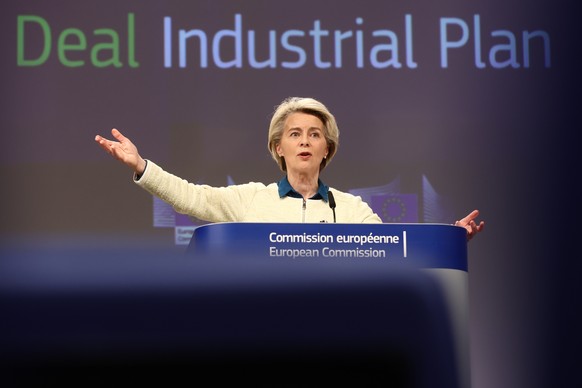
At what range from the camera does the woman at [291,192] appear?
9.18 feet

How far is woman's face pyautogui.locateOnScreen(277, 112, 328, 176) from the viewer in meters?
2.88

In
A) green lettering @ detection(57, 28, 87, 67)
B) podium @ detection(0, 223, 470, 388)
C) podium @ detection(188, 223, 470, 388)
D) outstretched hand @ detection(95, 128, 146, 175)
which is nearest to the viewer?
podium @ detection(0, 223, 470, 388)

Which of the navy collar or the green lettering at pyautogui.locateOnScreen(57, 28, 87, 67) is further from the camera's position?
the green lettering at pyautogui.locateOnScreen(57, 28, 87, 67)

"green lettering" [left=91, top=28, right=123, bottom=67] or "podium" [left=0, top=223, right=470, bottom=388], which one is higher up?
"green lettering" [left=91, top=28, right=123, bottom=67]

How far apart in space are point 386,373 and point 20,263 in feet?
1.06

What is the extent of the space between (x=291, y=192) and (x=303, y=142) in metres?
0.16

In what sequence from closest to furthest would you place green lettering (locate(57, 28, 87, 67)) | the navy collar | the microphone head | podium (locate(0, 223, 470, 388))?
podium (locate(0, 223, 470, 388)), the microphone head, the navy collar, green lettering (locate(57, 28, 87, 67))

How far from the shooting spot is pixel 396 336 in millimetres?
825

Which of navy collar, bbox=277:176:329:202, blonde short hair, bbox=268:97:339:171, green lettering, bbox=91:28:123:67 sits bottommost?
navy collar, bbox=277:176:329:202

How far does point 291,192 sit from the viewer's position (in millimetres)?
2859

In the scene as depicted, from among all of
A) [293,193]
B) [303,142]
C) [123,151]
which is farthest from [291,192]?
[123,151]

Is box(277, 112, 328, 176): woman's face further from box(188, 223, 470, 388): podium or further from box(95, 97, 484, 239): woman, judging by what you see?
box(188, 223, 470, 388): podium

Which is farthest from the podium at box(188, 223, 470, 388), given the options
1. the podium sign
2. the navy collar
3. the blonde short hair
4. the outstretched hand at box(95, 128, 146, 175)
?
the blonde short hair

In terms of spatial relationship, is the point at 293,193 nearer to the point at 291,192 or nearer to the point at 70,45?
the point at 291,192
